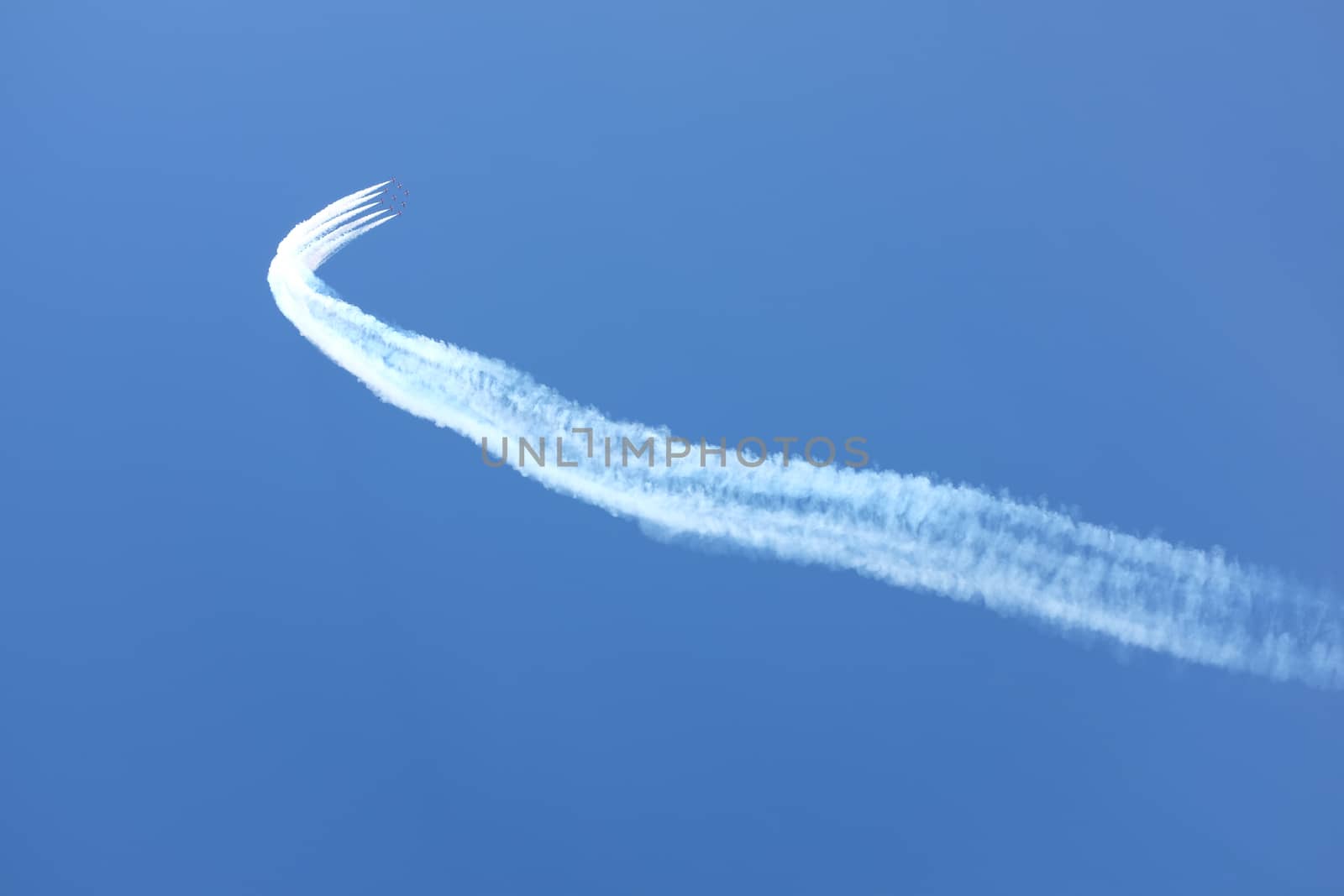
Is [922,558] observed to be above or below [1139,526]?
below

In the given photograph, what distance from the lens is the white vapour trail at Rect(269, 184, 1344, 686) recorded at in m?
2.47

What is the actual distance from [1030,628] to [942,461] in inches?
22.5

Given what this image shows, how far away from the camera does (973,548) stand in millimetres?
2465

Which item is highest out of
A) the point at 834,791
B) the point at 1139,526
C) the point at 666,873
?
the point at 1139,526

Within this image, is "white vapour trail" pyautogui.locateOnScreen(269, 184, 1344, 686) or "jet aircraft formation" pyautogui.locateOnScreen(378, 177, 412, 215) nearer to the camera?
"white vapour trail" pyautogui.locateOnScreen(269, 184, 1344, 686)

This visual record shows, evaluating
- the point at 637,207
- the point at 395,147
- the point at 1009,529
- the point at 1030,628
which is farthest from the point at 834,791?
the point at 395,147

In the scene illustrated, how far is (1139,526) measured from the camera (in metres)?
2.51

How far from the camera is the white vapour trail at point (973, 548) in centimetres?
247

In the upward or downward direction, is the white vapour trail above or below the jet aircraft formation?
below

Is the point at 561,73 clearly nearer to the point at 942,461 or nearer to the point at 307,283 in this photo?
the point at 307,283

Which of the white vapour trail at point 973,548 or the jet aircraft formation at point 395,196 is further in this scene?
the jet aircraft formation at point 395,196

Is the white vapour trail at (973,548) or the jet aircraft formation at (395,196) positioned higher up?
the jet aircraft formation at (395,196)

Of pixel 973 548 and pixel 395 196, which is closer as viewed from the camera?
pixel 973 548

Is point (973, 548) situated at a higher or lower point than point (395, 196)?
lower
